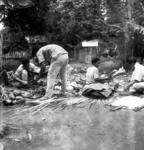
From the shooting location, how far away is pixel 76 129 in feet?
12.7


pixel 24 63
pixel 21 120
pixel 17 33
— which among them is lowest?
pixel 21 120

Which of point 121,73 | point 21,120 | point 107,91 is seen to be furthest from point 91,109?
point 121,73

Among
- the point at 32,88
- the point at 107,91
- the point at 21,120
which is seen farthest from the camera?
the point at 32,88

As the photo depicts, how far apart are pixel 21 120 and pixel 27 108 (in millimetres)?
853

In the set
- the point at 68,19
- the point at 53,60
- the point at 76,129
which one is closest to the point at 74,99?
the point at 53,60

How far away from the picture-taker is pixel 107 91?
5.93m

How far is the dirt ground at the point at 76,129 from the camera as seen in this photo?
10.7 ft

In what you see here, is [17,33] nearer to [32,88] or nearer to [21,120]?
[32,88]

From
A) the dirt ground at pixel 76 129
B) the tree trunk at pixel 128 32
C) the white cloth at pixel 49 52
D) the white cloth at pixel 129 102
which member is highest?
the tree trunk at pixel 128 32

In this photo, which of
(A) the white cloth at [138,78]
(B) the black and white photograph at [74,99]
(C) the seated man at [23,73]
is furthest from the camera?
(C) the seated man at [23,73]

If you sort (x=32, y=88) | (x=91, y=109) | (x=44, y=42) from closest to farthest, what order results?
(x=91, y=109) < (x=32, y=88) < (x=44, y=42)

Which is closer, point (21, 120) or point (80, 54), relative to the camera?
point (21, 120)

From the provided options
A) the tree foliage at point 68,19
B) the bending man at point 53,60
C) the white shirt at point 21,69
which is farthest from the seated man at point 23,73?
the tree foliage at point 68,19

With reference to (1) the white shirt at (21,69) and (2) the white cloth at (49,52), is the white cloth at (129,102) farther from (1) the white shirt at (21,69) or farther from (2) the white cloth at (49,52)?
(1) the white shirt at (21,69)
